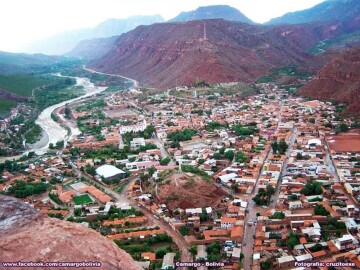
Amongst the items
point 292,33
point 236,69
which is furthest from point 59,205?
point 292,33

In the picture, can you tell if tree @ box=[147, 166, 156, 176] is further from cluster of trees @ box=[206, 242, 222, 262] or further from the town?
cluster of trees @ box=[206, 242, 222, 262]

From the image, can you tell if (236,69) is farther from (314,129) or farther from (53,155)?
(53,155)

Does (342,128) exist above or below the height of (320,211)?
below

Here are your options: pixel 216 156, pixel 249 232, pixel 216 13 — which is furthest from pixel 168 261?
pixel 216 13

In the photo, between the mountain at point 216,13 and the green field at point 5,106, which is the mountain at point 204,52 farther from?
the mountain at point 216,13

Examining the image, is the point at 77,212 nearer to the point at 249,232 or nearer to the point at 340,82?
the point at 249,232

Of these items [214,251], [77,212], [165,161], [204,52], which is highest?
[204,52]
